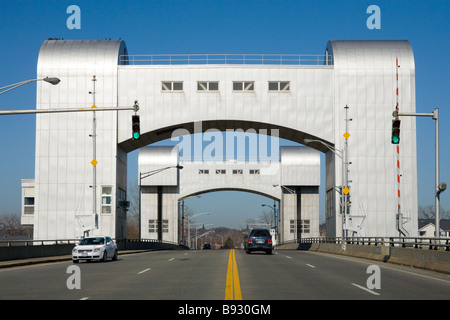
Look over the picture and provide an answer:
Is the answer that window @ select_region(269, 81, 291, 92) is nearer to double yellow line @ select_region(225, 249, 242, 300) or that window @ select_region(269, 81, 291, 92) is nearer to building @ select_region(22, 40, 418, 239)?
building @ select_region(22, 40, 418, 239)

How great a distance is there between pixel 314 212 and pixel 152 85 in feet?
131

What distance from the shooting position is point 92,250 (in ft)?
101

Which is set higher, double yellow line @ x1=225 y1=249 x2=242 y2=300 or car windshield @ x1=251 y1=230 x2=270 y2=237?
double yellow line @ x1=225 y1=249 x2=242 y2=300

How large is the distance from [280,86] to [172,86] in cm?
847

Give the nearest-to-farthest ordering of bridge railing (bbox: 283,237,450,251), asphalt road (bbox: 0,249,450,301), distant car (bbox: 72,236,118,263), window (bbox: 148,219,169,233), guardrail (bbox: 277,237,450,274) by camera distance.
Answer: asphalt road (bbox: 0,249,450,301) < guardrail (bbox: 277,237,450,274) < bridge railing (bbox: 283,237,450,251) < distant car (bbox: 72,236,118,263) < window (bbox: 148,219,169,233)

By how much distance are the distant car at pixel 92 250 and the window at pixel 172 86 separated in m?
19.1

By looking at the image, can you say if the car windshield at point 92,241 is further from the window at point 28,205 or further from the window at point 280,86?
the window at point 28,205

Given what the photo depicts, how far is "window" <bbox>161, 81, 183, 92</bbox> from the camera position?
160 ft

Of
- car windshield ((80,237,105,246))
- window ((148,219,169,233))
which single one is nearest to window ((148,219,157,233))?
window ((148,219,169,233))

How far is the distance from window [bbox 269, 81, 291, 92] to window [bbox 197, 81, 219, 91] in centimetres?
430

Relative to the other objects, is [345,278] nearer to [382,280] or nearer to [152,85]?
[382,280]

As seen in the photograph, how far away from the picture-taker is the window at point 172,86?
1921 inches

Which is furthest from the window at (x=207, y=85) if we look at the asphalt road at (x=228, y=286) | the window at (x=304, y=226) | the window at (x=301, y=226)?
the window at (x=304, y=226)

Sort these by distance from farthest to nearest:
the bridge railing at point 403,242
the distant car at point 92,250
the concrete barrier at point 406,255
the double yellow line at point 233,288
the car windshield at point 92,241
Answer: the car windshield at point 92,241
the distant car at point 92,250
the bridge railing at point 403,242
the concrete barrier at point 406,255
the double yellow line at point 233,288
